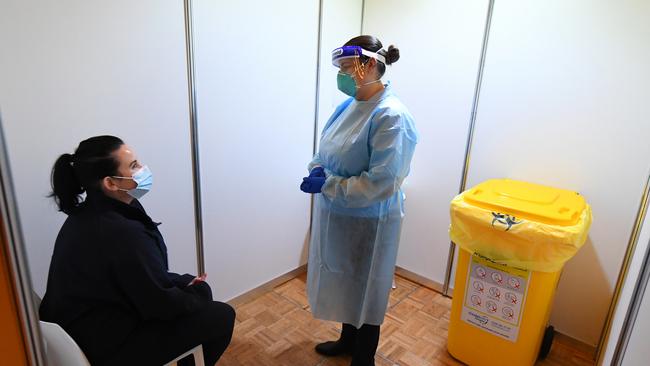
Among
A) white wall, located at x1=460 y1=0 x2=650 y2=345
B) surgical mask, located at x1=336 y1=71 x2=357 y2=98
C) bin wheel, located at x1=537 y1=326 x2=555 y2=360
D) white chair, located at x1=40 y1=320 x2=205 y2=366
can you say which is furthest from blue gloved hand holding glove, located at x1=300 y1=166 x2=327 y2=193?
bin wheel, located at x1=537 y1=326 x2=555 y2=360

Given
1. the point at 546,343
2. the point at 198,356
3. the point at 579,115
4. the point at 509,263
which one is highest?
the point at 579,115

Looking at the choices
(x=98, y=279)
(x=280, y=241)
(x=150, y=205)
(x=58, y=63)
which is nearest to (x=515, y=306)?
(x=280, y=241)

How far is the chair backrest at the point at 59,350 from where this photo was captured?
3.00 ft

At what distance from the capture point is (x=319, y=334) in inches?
77.5

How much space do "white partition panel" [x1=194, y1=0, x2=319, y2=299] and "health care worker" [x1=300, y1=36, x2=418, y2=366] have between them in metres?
0.57

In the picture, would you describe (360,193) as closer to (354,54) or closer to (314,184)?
(314,184)

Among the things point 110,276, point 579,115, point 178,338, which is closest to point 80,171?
point 110,276

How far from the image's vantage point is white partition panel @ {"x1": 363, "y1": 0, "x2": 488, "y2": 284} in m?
2.07

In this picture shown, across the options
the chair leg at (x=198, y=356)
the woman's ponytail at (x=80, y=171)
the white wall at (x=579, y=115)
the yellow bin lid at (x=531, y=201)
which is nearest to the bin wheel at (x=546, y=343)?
the white wall at (x=579, y=115)

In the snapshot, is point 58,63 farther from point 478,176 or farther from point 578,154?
point 578,154

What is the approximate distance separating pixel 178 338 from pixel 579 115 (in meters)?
2.06

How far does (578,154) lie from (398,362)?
1.41m

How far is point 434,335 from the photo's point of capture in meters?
1.99

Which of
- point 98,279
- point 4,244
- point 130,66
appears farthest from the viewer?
point 130,66
